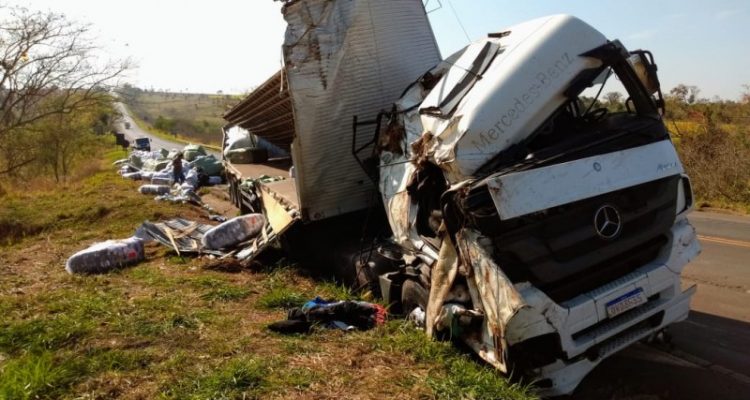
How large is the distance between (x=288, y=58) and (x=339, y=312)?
2.95m

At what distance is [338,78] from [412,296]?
2.85 metres

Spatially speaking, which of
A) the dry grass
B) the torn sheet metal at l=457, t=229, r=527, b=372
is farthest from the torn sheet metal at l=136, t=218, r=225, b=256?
the dry grass

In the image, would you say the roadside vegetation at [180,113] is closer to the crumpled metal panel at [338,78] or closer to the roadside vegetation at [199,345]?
the roadside vegetation at [199,345]

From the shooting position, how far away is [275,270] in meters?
7.35

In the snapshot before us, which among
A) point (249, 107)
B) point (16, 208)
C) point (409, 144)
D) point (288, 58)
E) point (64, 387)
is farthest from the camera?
point (16, 208)

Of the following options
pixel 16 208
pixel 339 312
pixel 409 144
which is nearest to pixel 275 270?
pixel 339 312

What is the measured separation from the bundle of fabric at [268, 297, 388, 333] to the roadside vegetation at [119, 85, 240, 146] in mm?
22889

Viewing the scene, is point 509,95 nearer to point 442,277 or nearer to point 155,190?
point 442,277

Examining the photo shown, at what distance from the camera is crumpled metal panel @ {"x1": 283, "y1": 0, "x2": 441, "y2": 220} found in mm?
6375

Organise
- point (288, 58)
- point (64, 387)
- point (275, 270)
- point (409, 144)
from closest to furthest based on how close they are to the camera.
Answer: point (64, 387), point (409, 144), point (288, 58), point (275, 270)

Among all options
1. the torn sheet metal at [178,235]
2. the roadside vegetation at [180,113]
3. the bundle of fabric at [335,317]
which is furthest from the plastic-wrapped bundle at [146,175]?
the bundle of fabric at [335,317]

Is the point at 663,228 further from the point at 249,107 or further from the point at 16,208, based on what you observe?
the point at 16,208

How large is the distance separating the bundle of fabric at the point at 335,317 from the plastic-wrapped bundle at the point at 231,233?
131 inches

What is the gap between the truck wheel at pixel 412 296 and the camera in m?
4.71
